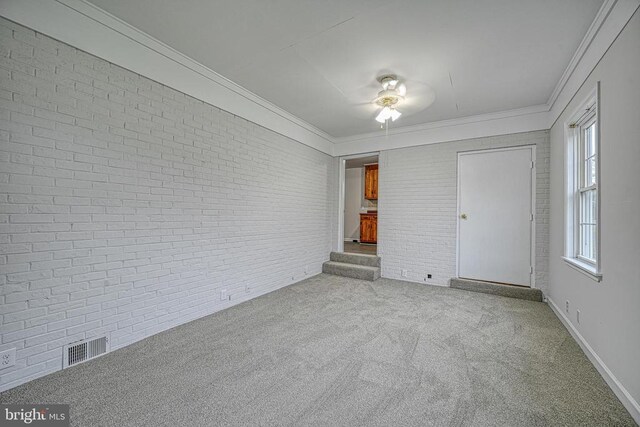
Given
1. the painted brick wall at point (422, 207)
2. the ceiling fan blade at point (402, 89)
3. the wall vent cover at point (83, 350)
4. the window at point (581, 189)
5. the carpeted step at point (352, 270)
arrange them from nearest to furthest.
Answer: the wall vent cover at point (83, 350)
the window at point (581, 189)
the ceiling fan blade at point (402, 89)
the painted brick wall at point (422, 207)
the carpeted step at point (352, 270)

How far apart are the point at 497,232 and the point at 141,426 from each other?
4684 mm

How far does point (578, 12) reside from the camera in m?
2.02

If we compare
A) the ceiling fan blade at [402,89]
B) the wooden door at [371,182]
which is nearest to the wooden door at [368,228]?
the wooden door at [371,182]

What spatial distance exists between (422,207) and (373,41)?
2.97m

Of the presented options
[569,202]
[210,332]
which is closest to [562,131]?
[569,202]

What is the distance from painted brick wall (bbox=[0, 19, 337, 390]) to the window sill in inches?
140

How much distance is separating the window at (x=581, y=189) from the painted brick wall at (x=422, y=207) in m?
1.04

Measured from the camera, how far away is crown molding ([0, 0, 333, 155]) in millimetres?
1859

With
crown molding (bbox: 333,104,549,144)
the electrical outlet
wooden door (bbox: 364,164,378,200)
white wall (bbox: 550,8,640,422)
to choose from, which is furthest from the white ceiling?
wooden door (bbox: 364,164,378,200)

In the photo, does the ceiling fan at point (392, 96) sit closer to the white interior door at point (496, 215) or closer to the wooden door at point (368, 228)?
the white interior door at point (496, 215)

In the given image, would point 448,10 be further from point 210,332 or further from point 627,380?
point 210,332

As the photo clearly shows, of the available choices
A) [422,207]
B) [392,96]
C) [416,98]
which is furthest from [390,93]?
[422,207]

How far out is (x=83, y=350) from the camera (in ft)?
6.77

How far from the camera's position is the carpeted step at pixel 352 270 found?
15.4ft
